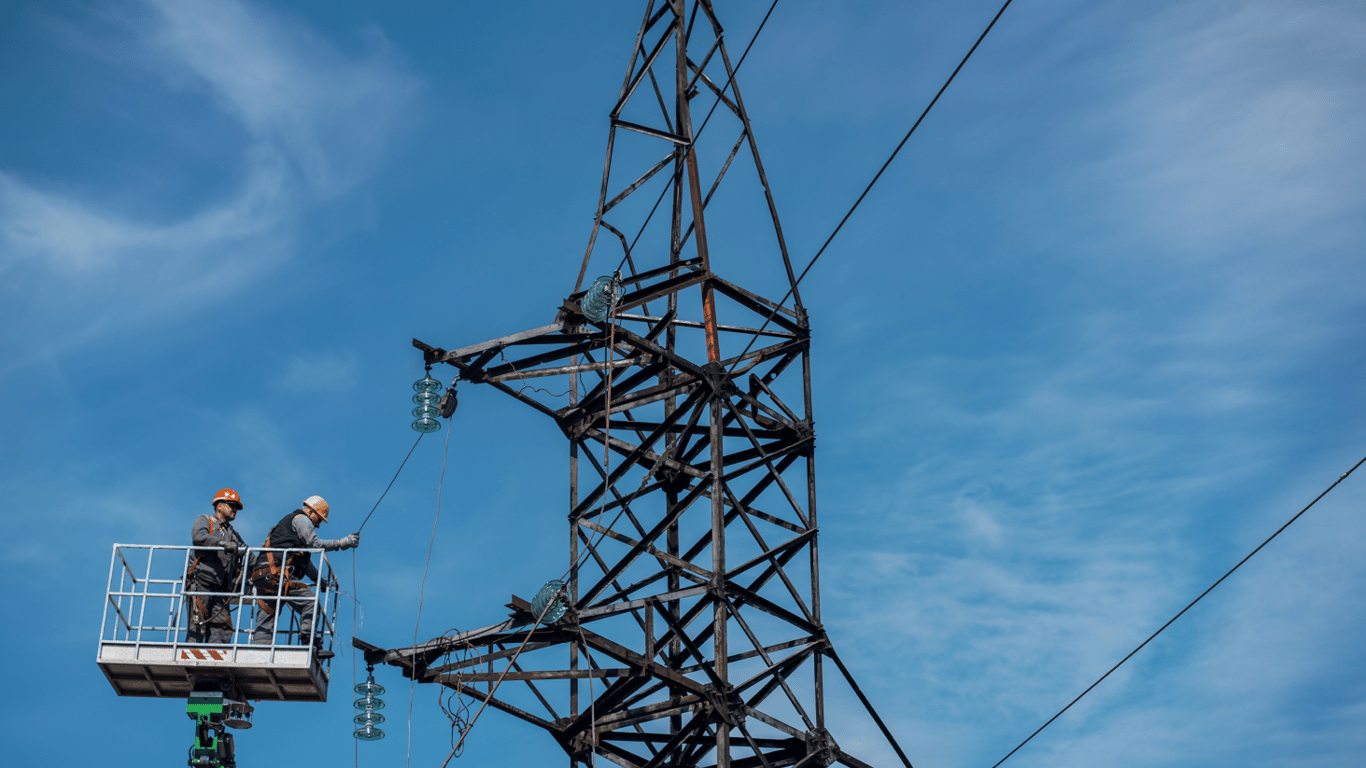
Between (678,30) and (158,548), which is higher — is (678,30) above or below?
above

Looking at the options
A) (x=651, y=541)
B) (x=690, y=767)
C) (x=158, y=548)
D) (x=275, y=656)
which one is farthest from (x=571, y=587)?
(x=158, y=548)

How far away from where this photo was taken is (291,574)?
2175 cm

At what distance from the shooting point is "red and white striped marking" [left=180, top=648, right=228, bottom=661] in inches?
823

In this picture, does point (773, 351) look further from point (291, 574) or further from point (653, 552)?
point (291, 574)

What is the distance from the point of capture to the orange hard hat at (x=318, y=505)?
22.2m

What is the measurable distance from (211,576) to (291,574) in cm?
112

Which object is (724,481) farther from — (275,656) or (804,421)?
(275,656)

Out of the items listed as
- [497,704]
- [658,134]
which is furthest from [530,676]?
[658,134]

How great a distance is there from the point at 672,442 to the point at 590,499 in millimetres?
2019

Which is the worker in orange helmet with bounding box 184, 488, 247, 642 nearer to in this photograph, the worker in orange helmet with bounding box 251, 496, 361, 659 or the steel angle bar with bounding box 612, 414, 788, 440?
the worker in orange helmet with bounding box 251, 496, 361, 659

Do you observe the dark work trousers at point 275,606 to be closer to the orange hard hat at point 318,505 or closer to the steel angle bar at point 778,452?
the orange hard hat at point 318,505

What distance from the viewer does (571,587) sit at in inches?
936

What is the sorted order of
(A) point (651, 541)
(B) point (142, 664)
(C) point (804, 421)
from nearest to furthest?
(B) point (142, 664)
(A) point (651, 541)
(C) point (804, 421)

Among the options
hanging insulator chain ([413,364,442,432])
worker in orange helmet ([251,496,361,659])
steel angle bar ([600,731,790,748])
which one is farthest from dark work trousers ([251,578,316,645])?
steel angle bar ([600,731,790,748])
